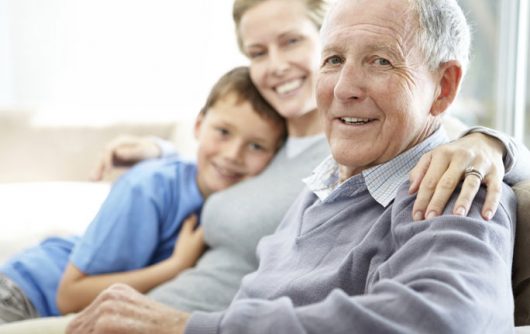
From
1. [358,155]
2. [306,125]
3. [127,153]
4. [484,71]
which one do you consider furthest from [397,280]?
[484,71]

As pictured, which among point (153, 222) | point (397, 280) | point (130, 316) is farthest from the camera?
point (153, 222)

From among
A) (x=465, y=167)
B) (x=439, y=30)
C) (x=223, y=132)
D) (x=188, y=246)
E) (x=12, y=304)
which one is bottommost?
(x=12, y=304)

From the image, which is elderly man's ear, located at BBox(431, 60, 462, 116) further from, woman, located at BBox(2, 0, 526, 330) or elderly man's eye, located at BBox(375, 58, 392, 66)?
woman, located at BBox(2, 0, 526, 330)

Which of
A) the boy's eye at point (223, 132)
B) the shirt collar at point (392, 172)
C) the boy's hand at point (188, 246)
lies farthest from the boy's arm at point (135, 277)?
the shirt collar at point (392, 172)

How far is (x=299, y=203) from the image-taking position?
4.77 feet

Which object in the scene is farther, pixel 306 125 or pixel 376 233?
pixel 306 125

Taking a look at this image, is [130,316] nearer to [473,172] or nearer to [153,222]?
[473,172]

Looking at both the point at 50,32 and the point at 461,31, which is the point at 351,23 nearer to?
the point at 461,31

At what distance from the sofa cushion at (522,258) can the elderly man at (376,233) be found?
0.13 feet

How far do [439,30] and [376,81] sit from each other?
0.46ft

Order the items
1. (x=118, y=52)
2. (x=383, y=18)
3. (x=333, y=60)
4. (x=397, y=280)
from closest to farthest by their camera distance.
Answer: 1. (x=397, y=280)
2. (x=383, y=18)
3. (x=333, y=60)
4. (x=118, y=52)

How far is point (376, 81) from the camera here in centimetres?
115

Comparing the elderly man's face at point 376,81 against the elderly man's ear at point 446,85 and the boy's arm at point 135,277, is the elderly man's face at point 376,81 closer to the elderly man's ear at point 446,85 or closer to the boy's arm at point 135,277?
the elderly man's ear at point 446,85

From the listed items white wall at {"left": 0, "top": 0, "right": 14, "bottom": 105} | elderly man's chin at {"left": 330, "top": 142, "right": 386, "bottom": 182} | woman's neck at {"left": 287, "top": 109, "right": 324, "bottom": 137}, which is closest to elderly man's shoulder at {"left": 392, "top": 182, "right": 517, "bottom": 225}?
elderly man's chin at {"left": 330, "top": 142, "right": 386, "bottom": 182}
